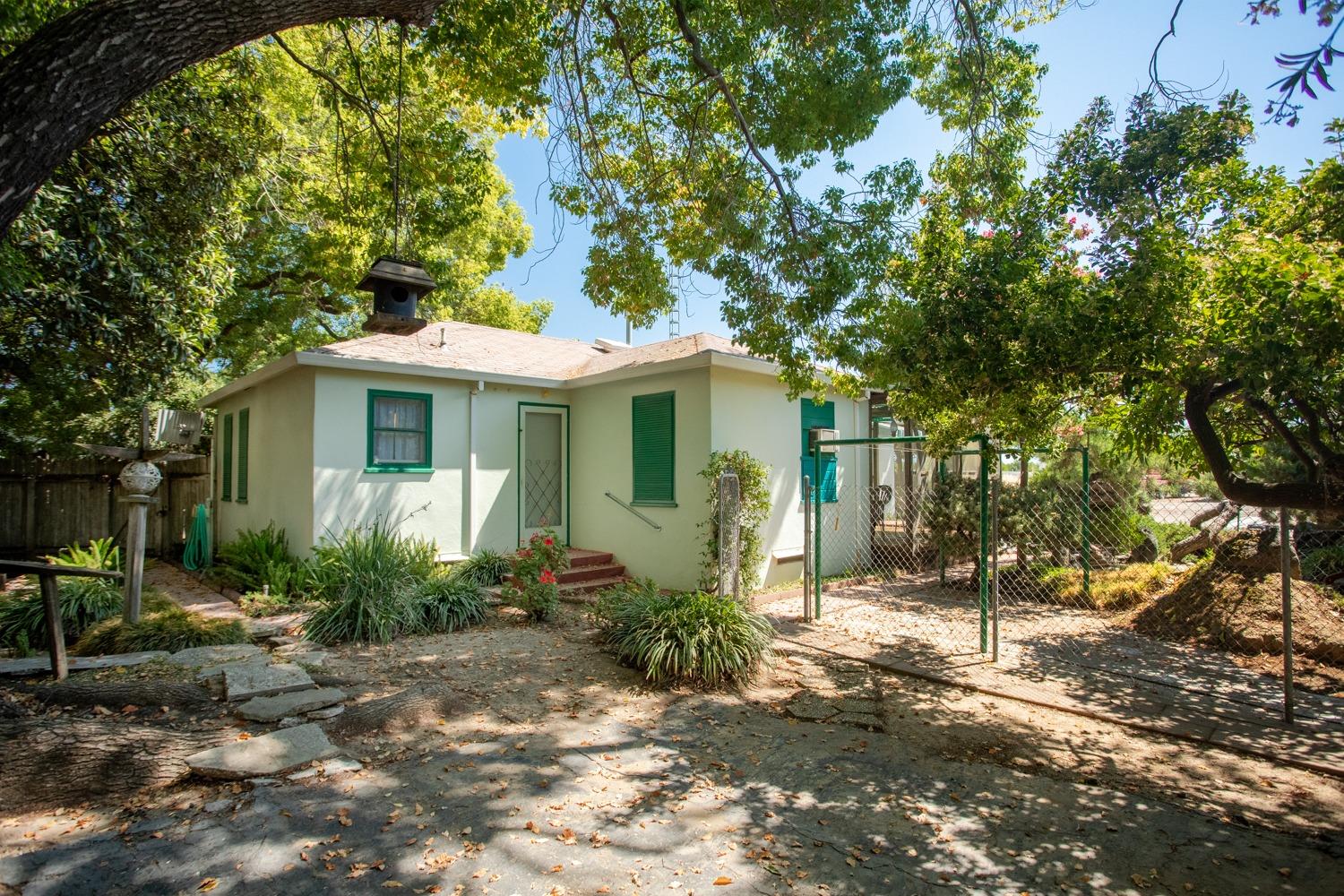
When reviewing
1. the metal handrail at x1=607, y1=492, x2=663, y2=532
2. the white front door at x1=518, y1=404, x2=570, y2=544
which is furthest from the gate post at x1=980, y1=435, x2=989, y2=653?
the white front door at x1=518, y1=404, x2=570, y2=544

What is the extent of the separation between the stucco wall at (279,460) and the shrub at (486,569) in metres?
1.98

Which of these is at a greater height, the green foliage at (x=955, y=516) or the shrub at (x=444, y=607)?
the green foliage at (x=955, y=516)

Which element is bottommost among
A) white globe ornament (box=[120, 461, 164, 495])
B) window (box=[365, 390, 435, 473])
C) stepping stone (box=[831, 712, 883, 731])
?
stepping stone (box=[831, 712, 883, 731])

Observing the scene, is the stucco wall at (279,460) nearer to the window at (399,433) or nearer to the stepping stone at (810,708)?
the window at (399,433)

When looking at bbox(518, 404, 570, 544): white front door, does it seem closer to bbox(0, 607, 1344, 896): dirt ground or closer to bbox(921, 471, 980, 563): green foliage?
bbox(921, 471, 980, 563): green foliage

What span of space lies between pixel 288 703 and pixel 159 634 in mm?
2293

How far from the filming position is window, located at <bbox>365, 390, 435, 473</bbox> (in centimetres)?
918

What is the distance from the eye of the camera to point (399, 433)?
30.9 feet

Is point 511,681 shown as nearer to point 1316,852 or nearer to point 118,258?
point 1316,852

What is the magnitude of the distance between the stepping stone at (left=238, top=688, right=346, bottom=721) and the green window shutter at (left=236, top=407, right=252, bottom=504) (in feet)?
24.9

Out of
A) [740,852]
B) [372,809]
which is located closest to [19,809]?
[372,809]

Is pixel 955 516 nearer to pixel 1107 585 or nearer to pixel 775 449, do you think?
pixel 1107 585

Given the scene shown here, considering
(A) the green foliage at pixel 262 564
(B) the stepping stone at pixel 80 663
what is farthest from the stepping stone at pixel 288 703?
(A) the green foliage at pixel 262 564

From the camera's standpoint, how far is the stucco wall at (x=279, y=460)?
8.85 metres
